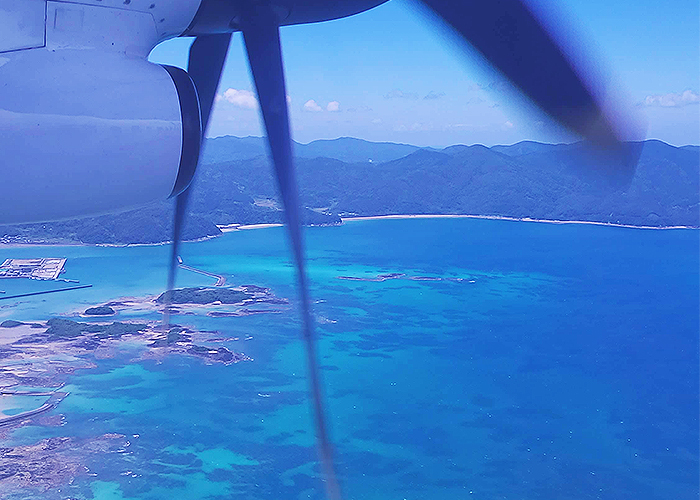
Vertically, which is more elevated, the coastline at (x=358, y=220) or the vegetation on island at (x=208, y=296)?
the coastline at (x=358, y=220)


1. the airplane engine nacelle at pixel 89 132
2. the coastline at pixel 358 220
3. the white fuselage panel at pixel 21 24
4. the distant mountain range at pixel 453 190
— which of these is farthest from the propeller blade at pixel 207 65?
the distant mountain range at pixel 453 190

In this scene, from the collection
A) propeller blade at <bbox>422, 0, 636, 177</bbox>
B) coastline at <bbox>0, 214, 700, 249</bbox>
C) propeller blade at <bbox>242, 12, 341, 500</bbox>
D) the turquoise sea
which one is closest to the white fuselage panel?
propeller blade at <bbox>242, 12, 341, 500</bbox>

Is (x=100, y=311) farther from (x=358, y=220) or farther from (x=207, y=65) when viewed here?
(x=358, y=220)

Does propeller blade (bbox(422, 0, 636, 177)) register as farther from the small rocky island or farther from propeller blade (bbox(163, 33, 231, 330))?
the small rocky island

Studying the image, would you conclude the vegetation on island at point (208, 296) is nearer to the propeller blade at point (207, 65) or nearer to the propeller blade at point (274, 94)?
the propeller blade at point (207, 65)

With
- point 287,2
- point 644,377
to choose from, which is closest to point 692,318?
point 644,377

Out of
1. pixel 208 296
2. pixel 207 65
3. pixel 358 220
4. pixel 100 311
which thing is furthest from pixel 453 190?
pixel 207 65

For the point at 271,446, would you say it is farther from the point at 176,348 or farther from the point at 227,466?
the point at 176,348
